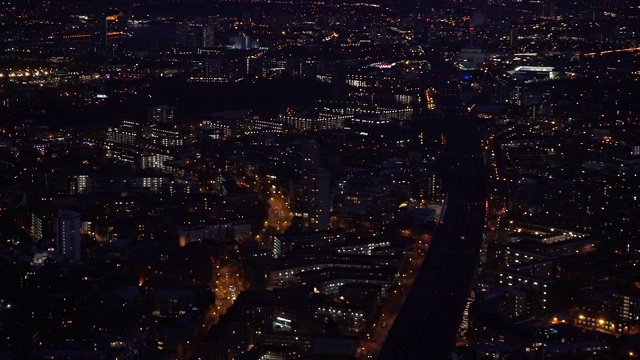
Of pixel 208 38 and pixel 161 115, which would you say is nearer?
pixel 161 115

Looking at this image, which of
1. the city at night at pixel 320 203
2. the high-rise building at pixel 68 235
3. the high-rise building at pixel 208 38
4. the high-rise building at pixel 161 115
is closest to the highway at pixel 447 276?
the city at night at pixel 320 203

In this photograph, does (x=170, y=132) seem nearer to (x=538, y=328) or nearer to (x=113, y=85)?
(x=113, y=85)

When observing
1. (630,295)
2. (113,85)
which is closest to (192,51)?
(113,85)

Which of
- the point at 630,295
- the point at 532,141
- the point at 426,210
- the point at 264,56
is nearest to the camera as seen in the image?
the point at 630,295

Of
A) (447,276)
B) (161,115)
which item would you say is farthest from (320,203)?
(161,115)

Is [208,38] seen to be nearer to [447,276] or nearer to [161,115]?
[161,115]

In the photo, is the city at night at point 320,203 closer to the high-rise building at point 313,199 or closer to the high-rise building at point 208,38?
the high-rise building at point 313,199

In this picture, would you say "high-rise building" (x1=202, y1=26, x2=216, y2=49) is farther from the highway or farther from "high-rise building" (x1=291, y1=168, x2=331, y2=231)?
"high-rise building" (x1=291, y1=168, x2=331, y2=231)
